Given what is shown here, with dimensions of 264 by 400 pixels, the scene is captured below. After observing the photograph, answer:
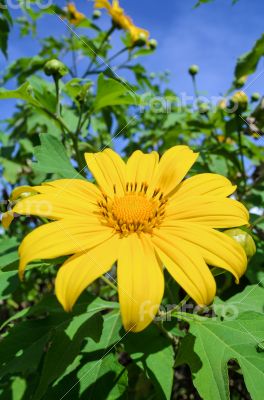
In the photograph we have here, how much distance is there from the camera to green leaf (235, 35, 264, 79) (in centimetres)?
239

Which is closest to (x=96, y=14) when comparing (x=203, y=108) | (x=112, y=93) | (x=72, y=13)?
(x=72, y=13)

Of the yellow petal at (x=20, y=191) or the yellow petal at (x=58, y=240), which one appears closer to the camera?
the yellow petal at (x=58, y=240)

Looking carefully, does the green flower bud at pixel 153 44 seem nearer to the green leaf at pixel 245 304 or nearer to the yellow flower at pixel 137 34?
A: the yellow flower at pixel 137 34

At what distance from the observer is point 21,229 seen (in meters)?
3.17

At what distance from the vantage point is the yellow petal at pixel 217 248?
3.57 ft

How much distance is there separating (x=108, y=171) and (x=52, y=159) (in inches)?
8.8

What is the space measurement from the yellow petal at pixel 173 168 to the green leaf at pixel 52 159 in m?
0.29

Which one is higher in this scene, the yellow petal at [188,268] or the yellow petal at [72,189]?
the yellow petal at [72,189]

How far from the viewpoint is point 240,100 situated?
7.47 feet

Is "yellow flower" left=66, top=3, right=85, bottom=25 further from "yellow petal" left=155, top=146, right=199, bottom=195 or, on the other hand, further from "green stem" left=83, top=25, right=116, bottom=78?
"yellow petal" left=155, top=146, right=199, bottom=195

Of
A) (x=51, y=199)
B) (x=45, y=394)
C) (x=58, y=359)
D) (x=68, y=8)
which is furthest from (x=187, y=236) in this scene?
(x=68, y=8)

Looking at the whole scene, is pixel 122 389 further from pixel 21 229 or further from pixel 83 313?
pixel 21 229

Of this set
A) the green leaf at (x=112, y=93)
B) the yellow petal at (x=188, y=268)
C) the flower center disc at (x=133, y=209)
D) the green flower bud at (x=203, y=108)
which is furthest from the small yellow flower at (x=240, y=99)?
the yellow petal at (x=188, y=268)

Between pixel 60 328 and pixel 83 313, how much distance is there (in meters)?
0.09
